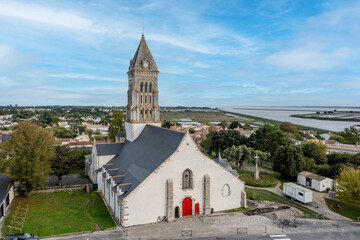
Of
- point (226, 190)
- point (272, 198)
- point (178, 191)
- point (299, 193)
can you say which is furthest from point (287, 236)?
point (272, 198)

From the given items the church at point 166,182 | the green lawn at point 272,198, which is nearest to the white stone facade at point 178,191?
the church at point 166,182

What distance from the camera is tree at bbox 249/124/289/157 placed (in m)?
56.5

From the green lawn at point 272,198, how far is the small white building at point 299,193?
0.92m

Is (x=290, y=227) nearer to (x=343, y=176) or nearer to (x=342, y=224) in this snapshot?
(x=342, y=224)

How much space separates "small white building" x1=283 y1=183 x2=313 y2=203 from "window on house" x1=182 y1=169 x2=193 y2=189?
1626 cm

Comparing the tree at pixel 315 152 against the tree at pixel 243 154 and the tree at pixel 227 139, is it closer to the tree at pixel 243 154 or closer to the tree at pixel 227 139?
the tree at pixel 243 154

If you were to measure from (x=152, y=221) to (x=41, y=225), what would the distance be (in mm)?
11095

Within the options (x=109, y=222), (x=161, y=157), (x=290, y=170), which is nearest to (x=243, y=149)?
(x=290, y=170)

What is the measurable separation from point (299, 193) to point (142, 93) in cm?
2713

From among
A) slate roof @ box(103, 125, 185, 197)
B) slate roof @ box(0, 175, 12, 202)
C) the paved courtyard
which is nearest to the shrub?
the paved courtyard

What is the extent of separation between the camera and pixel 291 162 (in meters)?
43.0

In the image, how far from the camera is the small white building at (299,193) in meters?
31.2

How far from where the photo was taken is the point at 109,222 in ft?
80.7

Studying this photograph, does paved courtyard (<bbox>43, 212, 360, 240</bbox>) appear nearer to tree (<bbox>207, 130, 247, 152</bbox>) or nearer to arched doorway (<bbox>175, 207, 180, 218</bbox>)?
arched doorway (<bbox>175, 207, 180, 218</bbox>)
